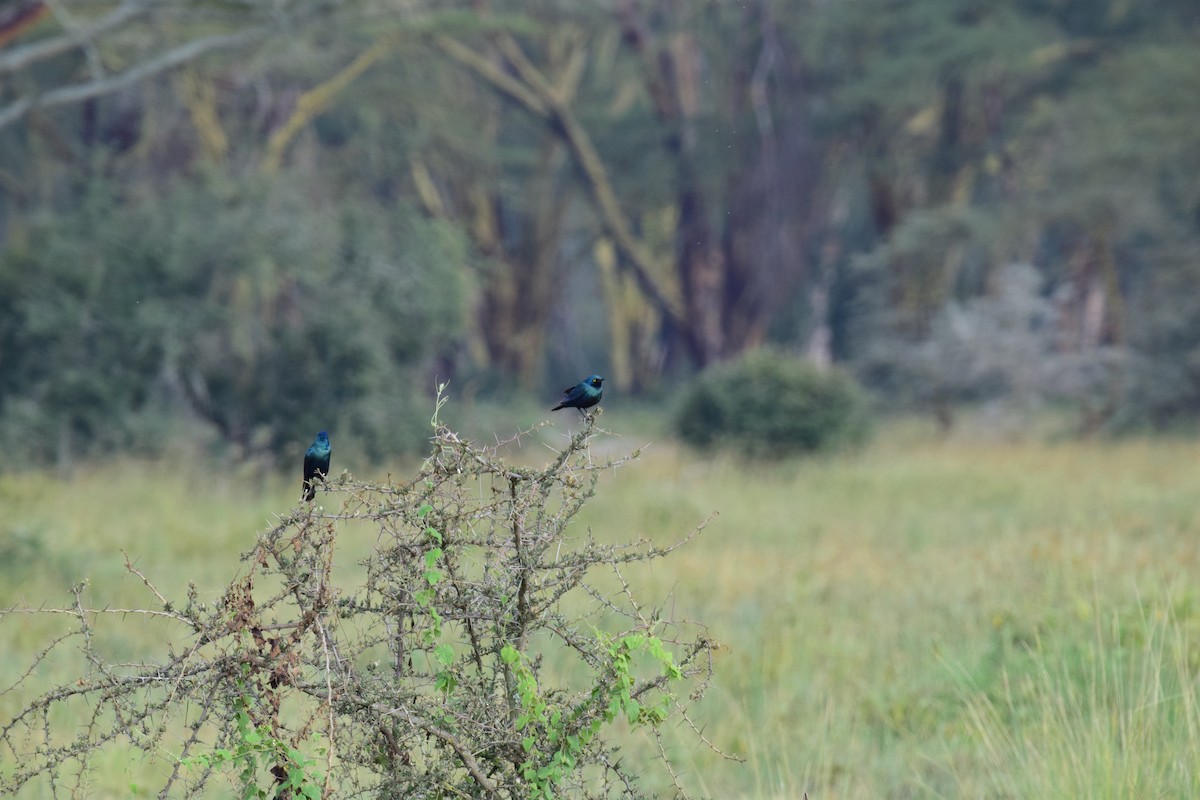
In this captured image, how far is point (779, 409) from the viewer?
714 inches

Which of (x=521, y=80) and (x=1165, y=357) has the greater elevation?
(x=521, y=80)

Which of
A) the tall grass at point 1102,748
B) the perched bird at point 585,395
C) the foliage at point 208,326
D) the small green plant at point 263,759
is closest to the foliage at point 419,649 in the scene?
the small green plant at point 263,759

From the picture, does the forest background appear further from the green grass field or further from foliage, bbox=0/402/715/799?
foliage, bbox=0/402/715/799

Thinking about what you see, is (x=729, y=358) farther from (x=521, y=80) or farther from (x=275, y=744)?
(x=275, y=744)

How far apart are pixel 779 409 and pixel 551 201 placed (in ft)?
44.7

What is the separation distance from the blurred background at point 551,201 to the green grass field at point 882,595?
191cm

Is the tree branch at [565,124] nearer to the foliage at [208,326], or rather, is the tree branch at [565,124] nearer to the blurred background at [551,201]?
the blurred background at [551,201]

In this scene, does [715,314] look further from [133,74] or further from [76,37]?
[76,37]

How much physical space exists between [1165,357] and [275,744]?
20898 millimetres

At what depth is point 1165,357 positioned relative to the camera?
70.4 ft

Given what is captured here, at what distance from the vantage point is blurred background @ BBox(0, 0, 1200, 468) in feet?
53.7

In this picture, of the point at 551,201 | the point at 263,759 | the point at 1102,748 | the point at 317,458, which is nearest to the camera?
the point at 263,759

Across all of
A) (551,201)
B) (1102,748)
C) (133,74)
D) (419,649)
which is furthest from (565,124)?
(419,649)

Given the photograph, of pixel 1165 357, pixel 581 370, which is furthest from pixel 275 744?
pixel 581 370
